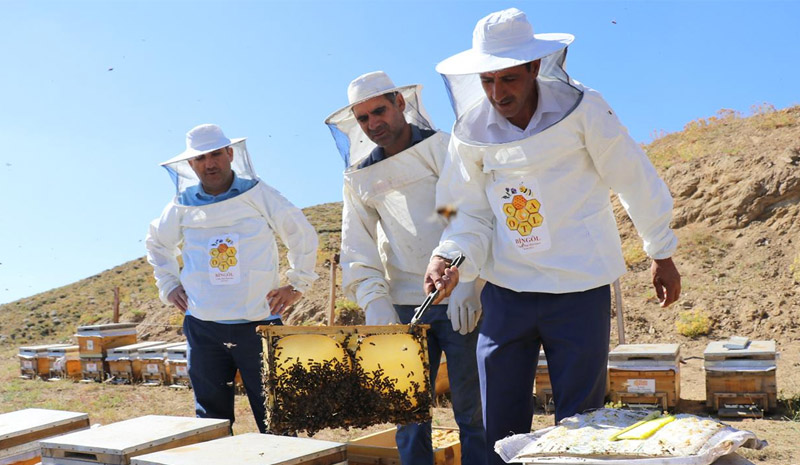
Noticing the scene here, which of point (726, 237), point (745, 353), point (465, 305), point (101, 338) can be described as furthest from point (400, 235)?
point (726, 237)

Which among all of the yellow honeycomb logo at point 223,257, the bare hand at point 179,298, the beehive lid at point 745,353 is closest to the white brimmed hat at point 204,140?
the yellow honeycomb logo at point 223,257

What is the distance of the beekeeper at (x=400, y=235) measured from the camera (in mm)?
3283

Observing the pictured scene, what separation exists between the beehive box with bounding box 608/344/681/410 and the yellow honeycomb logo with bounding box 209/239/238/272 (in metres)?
3.92

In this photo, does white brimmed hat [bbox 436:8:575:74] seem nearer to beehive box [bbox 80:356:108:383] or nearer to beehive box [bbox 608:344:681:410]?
beehive box [bbox 608:344:681:410]

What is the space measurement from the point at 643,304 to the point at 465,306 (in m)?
10.1

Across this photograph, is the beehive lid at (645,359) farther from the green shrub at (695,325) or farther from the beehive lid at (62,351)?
the beehive lid at (62,351)

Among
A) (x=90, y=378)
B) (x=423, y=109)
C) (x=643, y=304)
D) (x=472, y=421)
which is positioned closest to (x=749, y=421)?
(x=472, y=421)

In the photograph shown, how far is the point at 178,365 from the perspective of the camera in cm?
1057

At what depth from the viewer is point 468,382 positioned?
10.7 feet

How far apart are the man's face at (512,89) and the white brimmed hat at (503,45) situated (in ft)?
0.21

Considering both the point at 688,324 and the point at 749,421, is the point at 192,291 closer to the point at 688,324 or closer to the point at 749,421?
the point at 749,421

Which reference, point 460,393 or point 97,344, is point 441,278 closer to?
point 460,393

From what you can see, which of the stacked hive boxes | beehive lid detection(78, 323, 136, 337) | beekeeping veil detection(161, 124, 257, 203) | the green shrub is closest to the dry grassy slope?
the green shrub

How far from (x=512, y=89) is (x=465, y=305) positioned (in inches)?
36.9
